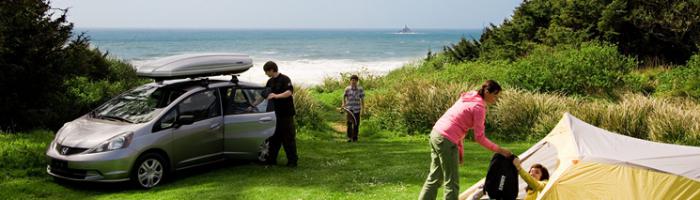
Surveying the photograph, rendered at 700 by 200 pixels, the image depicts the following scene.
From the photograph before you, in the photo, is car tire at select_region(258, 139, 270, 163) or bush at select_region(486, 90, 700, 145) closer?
car tire at select_region(258, 139, 270, 163)

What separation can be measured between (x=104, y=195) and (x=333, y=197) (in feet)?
10.2

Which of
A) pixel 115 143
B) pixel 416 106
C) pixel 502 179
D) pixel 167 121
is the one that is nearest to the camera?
pixel 502 179

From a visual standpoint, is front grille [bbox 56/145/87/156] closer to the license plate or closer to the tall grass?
the license plate

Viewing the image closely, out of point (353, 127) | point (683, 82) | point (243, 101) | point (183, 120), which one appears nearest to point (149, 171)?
point (183, 120)

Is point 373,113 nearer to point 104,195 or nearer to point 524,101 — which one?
point 524,101

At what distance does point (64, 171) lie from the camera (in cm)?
874

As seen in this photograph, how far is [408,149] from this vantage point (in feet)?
43.1

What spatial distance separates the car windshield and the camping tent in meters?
5.56

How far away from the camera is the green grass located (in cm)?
855

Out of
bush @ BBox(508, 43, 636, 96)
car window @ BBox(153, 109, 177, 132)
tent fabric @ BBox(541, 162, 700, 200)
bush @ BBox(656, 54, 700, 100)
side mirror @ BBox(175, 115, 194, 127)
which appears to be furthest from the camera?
bush @ BBox(508, 43, 636, 96)

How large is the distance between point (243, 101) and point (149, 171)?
1.94 metres

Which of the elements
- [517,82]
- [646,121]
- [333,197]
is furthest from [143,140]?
[517,82]

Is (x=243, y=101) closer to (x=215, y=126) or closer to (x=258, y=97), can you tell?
(x=258, y=97)

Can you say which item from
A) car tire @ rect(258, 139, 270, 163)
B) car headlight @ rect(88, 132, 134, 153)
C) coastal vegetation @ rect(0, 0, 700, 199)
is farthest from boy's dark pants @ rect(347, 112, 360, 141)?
car headlight @ rect(88, 132, 134, 153)
